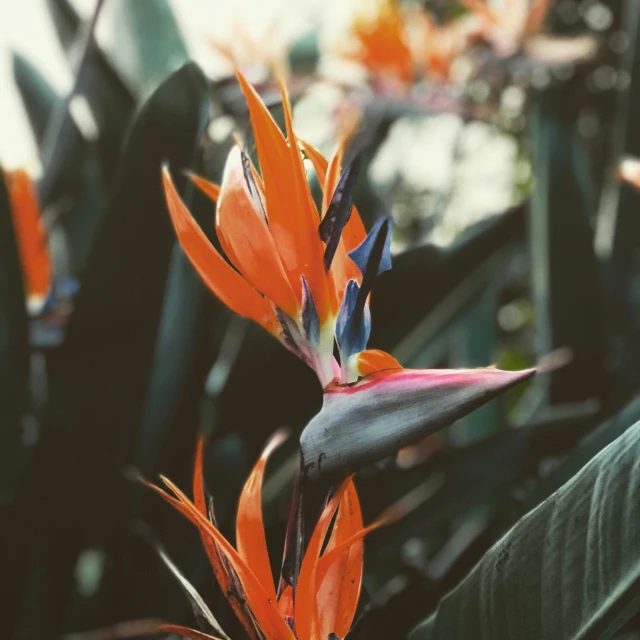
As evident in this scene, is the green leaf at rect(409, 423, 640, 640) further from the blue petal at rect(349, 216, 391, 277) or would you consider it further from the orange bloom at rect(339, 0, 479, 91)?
the orange bloom at rect(339, 0, 479, 91)

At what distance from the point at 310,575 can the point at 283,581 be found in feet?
0.07

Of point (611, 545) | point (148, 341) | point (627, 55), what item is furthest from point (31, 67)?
point (611, 545)

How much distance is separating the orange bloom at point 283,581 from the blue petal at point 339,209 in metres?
0.08

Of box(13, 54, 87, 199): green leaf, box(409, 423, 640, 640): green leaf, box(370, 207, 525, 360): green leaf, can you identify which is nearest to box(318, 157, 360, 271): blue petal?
box(409, 423, 640, 640): green leaf

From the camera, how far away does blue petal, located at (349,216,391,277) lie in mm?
213

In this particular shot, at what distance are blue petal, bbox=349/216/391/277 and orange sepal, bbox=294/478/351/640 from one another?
0.07m

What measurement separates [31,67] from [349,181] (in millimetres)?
688

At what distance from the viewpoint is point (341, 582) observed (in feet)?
0.78

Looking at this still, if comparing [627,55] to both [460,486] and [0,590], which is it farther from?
[0,590]

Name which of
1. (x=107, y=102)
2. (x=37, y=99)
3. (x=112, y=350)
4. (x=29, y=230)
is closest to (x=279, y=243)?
(x=112, y=350)

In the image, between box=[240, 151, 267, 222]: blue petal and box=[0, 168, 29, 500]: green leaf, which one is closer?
box=[240, 151, 267, 222]: blue petal

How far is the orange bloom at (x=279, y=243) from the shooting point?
0.72 feet

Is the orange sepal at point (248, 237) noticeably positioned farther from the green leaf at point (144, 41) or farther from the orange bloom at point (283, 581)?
the green leaf at point (144, 41)

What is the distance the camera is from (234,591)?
21cm
